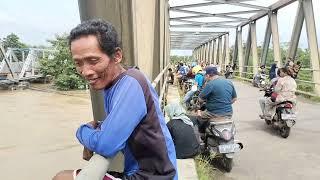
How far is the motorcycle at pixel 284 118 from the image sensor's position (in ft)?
24.3

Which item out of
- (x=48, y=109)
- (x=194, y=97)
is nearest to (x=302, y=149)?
(x=194, y=97)

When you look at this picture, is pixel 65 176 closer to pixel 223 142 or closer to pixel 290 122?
pixel 223 142

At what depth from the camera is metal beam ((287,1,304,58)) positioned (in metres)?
14.1

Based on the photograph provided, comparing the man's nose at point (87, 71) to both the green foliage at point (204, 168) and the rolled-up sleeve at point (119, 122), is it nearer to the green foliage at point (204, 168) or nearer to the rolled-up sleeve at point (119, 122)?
the rolled-up sleeve at point (119, 122)

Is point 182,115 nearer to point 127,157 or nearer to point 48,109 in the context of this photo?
point 127,157

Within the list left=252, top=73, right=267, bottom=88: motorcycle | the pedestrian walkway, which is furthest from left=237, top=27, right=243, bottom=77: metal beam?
the pedestrian walkway

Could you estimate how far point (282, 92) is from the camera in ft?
25.5

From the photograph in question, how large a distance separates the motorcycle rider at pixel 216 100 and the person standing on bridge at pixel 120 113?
431cm

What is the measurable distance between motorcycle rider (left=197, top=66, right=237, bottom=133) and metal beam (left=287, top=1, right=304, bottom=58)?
28.8ft

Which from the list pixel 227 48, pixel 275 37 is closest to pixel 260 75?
pixel 275 37

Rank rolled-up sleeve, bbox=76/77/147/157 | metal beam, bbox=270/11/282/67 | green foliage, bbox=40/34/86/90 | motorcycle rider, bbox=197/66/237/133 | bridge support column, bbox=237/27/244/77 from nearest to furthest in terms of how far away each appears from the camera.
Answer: rolled-up sleeve, bbox=76/77/147/157 < motorcycle rider, bbox=197/66/237/133 < metal beam, bbox=270/11/282/67 < green foliage, bbox=40/34/86/90 < bridge support column, bbox=237/27/244/77

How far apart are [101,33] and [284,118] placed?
631cm

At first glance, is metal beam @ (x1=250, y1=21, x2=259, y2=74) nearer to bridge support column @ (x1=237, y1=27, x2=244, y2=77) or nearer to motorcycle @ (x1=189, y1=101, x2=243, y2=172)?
bridge support column @ (x1=237, y1=27, x2=244, y2=77)

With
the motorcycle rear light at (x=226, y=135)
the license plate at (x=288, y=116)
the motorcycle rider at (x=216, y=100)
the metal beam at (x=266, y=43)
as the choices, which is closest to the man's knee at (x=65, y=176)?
the motorcycle rear light at (x=226, y=135)
